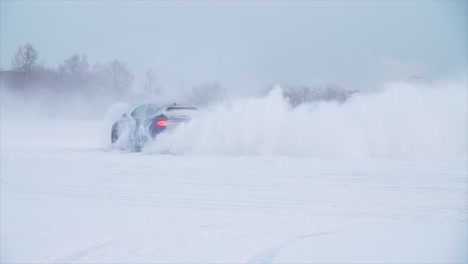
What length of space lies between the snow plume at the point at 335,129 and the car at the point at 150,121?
0.25 metres

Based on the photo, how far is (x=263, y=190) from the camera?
31.0ft

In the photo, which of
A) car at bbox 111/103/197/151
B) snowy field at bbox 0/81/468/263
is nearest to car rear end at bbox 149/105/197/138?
car at bbox 111/103/197/151

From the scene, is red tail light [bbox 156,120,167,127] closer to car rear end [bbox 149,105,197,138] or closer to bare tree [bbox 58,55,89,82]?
car rear end [bbox 149,105,197,138]

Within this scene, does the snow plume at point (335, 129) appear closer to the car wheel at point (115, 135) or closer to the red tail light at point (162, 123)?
the red tail light at point (162, 123)

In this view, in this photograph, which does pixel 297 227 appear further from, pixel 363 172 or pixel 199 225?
pixel 363 172

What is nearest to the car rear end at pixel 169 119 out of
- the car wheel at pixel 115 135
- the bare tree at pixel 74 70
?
the car wheel at pixel 115 135

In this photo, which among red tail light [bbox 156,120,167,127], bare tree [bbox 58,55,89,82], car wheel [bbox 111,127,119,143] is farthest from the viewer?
bare tree [bbox 58,55,89,82]

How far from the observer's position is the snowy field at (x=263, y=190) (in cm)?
593

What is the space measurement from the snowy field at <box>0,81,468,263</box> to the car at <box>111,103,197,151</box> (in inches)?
13.0

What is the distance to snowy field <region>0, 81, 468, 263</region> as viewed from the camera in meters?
5.93

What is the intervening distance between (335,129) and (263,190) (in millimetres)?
7119

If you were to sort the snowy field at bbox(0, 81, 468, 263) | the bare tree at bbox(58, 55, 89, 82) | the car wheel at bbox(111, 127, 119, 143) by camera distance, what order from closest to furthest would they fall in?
1. the snowy field at bbox(0, 81, 468, 263)
2. the car wheel at bbox(111, 127, 119, 143)
3. the bare tree at bbox(58, 55, 89, 82)

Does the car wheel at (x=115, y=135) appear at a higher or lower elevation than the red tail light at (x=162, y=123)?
lower

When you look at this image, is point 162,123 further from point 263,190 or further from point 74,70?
point 74,70
